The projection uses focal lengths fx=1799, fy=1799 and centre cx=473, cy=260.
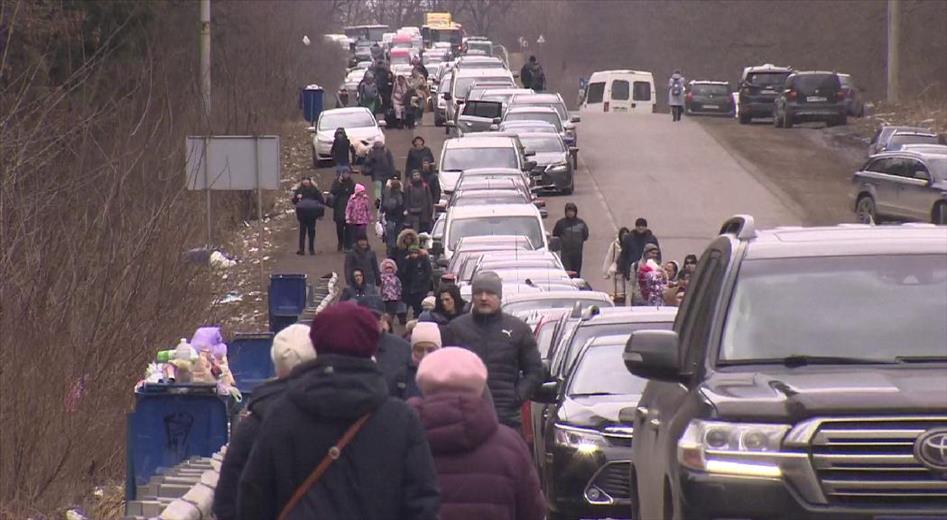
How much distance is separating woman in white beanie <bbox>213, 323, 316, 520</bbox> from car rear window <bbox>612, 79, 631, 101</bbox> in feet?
211

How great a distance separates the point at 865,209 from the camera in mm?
34438

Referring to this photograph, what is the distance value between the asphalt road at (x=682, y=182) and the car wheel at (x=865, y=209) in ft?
9.98

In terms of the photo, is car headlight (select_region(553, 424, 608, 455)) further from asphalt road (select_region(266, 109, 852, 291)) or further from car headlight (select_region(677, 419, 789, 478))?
asphalt road (select_region(266, 109, 852, 291))

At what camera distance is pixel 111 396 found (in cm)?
1504

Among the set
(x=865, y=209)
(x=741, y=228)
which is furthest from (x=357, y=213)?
(x=741, y=228)

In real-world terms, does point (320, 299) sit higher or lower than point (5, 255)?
lower

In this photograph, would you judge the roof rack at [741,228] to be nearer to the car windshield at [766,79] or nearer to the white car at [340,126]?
the white car at [340,126]

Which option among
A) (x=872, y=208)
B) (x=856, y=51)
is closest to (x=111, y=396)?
(x=872, y=208)

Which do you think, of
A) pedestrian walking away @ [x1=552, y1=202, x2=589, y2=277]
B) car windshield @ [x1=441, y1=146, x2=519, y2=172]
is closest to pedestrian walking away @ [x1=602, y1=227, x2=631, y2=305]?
pedestrian walking away @ [x1=552, y1=202, x2=589, y2=277]

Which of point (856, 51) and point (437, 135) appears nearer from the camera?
point (437, 135)

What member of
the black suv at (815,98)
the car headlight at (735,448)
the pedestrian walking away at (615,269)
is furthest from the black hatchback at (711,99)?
the car headlight at (735,448)

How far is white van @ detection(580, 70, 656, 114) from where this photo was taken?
7050 cm

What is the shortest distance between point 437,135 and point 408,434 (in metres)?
50.9

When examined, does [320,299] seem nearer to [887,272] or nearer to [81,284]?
[81,284]
